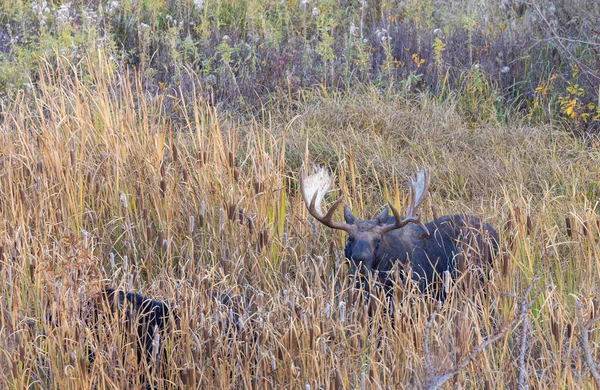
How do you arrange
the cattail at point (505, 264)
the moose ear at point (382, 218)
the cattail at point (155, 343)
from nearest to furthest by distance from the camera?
the cattail at point (155, 343), the cattail at point (505, 264), the moose ear at point (382, 218)

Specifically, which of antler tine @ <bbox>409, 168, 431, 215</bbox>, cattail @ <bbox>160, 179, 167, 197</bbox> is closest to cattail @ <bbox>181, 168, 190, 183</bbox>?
cattail @ <bbox>160, 179, 167, 197</bbox>

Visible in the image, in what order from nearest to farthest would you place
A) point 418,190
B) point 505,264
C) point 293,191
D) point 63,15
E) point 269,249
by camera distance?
point 505,264 → point 269,249 → point 418,190 → point 293,191 → point 63,15

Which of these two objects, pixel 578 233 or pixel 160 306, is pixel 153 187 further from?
pixel 578 233

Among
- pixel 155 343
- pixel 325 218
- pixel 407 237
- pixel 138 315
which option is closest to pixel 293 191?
pixel 407 237

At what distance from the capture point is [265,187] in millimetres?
4711

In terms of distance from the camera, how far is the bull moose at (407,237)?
4.24 meters

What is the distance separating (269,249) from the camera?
4.45 m

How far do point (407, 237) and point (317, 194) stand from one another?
2.12ft

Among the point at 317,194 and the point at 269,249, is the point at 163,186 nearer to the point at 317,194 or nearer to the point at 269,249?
the point at 269,249

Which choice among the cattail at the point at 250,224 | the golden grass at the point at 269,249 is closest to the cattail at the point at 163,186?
the golden grass at the point at 269,249

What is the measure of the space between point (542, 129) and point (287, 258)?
3.08 metres

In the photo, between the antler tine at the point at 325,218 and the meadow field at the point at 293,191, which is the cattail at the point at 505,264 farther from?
the antler tine at the point at 325,218

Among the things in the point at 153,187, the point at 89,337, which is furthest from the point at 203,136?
the point at 89,337

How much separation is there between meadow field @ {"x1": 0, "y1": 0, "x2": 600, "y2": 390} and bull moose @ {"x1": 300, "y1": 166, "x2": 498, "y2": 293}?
140mm
